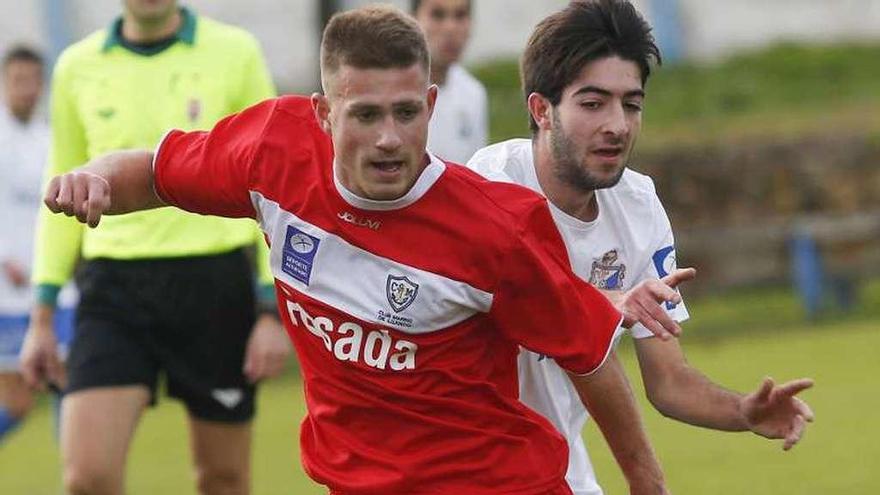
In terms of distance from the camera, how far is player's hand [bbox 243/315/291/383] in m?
6.91

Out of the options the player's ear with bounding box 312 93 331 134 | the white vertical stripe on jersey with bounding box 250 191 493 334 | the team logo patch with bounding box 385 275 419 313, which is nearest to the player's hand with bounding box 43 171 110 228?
the white vertical stripe on jersey with bounding box 250 191 493 334

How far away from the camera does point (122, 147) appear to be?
6953 mm

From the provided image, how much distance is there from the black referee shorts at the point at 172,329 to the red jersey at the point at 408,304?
1.88 m

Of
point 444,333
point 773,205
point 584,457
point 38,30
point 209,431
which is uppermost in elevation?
point 444,333

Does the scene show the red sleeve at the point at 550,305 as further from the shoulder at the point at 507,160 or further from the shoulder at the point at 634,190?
the shoulder at the point at 634,190

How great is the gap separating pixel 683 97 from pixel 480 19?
2.52 metres

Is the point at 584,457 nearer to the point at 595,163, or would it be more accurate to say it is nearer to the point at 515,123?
the point at 595,163

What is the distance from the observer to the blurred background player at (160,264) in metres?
6.96

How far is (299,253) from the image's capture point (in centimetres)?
497

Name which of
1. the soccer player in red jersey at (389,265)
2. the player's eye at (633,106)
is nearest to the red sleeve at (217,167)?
the soccer player in red jersey at (389,265)

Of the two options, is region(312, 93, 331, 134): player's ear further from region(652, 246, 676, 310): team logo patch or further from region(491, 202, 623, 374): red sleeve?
region(652, 246, 676, 310): team logo patch

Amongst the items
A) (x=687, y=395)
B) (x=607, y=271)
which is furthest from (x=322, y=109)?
(x=687, y=395)

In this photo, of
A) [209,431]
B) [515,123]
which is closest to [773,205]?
[515,123]

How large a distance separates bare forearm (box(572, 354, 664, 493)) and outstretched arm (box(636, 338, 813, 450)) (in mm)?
206
